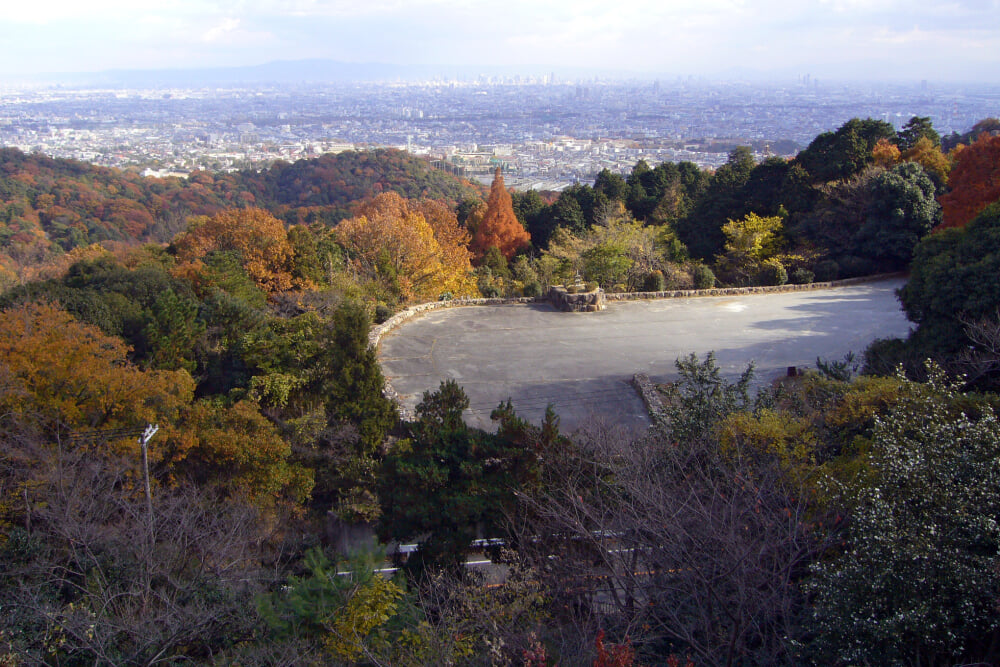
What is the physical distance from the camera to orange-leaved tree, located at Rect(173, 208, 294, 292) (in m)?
19.9

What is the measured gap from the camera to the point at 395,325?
1521cm

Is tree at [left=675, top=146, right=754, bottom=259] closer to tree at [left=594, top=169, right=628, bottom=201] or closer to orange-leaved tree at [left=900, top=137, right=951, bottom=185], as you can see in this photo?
tree at [left=594, top=169, right=628, bottom=201]

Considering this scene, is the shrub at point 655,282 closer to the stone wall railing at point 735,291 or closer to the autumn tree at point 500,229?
the stone wall railing at point 735,291

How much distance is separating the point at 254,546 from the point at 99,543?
6.43 ft

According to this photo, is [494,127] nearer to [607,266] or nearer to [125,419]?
[607,266]

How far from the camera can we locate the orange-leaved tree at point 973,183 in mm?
16516

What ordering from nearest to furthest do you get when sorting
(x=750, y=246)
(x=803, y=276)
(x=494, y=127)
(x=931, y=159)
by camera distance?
(x=803, y=276) → (x=931, y=159) → (x=750, y=246) → (x=494, y=127)

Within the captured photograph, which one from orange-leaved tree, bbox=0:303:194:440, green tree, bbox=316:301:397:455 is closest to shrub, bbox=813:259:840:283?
green tree, bbox=316:301:397:455

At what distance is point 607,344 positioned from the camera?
13648mm

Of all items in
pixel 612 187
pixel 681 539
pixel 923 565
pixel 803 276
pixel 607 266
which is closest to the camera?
pixel 923 565

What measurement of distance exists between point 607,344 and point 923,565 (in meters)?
9.17

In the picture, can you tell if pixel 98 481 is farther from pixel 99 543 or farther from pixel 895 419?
pixel 895 419

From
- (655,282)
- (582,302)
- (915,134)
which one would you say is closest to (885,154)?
(915,134)

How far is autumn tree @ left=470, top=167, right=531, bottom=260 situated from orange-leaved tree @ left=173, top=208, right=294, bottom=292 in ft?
37.8
